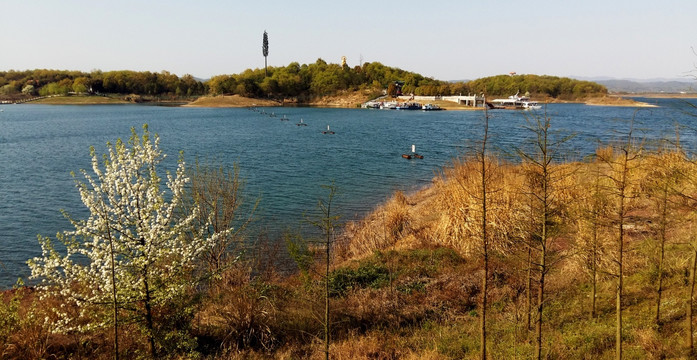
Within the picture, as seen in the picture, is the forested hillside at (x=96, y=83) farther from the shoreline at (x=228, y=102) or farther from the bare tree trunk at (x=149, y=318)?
the bare tree trunk at (x=149, y=318)

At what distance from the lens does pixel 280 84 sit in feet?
566

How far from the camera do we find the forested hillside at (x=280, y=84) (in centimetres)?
16338

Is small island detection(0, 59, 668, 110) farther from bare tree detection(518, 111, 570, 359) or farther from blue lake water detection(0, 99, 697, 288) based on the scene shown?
bare tree detection(518, 111, 570, 359)

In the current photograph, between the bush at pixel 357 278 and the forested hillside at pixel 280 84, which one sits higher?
the forested hillside at pixel 280 84

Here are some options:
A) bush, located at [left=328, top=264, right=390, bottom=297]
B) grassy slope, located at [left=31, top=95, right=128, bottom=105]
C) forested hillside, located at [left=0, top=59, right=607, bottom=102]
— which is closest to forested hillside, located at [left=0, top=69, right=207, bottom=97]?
forested hillside, located at [left=0, top=59, right=607, bottom=102]

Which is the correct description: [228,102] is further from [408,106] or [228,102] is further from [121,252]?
[121,252]

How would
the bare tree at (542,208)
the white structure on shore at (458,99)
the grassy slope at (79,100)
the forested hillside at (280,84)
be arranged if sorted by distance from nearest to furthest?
the bare tree at (542,208), the white structure on shore at (458,99), the grassy slope at (79,100), the forested hillside at (280,84)

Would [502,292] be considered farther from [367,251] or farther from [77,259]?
[77,259]

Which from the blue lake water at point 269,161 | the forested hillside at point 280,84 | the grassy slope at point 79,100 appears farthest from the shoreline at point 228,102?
the blue lake water at point 269,161

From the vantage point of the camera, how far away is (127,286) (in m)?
8.20

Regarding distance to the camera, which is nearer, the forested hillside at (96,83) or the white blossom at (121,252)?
the white blossom at (121,252)

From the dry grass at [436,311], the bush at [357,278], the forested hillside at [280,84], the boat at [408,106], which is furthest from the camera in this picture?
the forested hillside at [280,84]

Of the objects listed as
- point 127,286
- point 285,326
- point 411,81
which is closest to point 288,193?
point 285,326

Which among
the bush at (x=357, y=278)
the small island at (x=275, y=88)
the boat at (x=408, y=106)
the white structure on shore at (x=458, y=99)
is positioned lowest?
the bush at (x=357, y=278)
